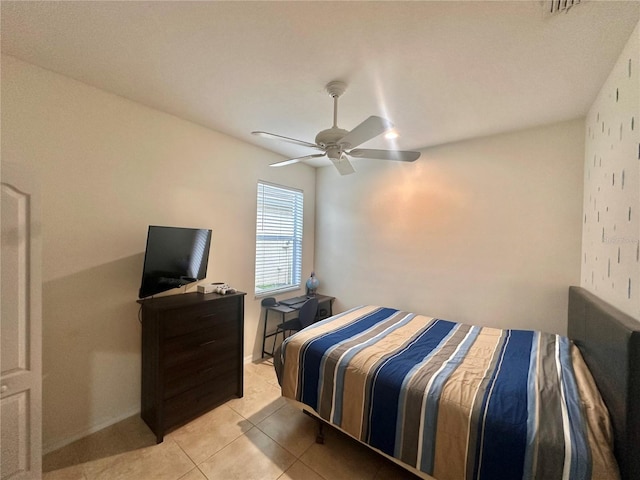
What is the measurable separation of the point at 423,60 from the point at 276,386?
304 cm

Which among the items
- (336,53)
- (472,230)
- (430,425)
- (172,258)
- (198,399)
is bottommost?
(198,399)

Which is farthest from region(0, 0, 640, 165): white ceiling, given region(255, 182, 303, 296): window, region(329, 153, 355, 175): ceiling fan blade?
region(255, 182, 303, 296): window

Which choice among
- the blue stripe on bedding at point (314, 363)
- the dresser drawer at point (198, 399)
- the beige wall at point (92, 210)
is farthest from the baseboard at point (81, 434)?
the blue stripe on bedding at point (314, 363)

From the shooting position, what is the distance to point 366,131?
1.55 meters

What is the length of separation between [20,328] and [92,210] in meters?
0.93

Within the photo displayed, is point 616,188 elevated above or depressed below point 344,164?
below

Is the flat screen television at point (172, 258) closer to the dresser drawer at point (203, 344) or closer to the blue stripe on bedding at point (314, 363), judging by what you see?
the dresser drawer at point (203, 344)

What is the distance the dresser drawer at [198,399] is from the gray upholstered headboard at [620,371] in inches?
98.2

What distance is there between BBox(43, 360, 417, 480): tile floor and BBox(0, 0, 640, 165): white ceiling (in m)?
2.63

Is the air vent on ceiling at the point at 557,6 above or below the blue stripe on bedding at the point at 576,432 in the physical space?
above

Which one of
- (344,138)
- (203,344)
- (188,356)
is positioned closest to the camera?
(344,138)

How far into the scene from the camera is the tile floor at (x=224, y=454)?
1.61 m

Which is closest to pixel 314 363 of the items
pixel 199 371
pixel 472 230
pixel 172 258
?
pixel 199 371

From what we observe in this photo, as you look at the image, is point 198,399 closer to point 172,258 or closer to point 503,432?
point 172,258
